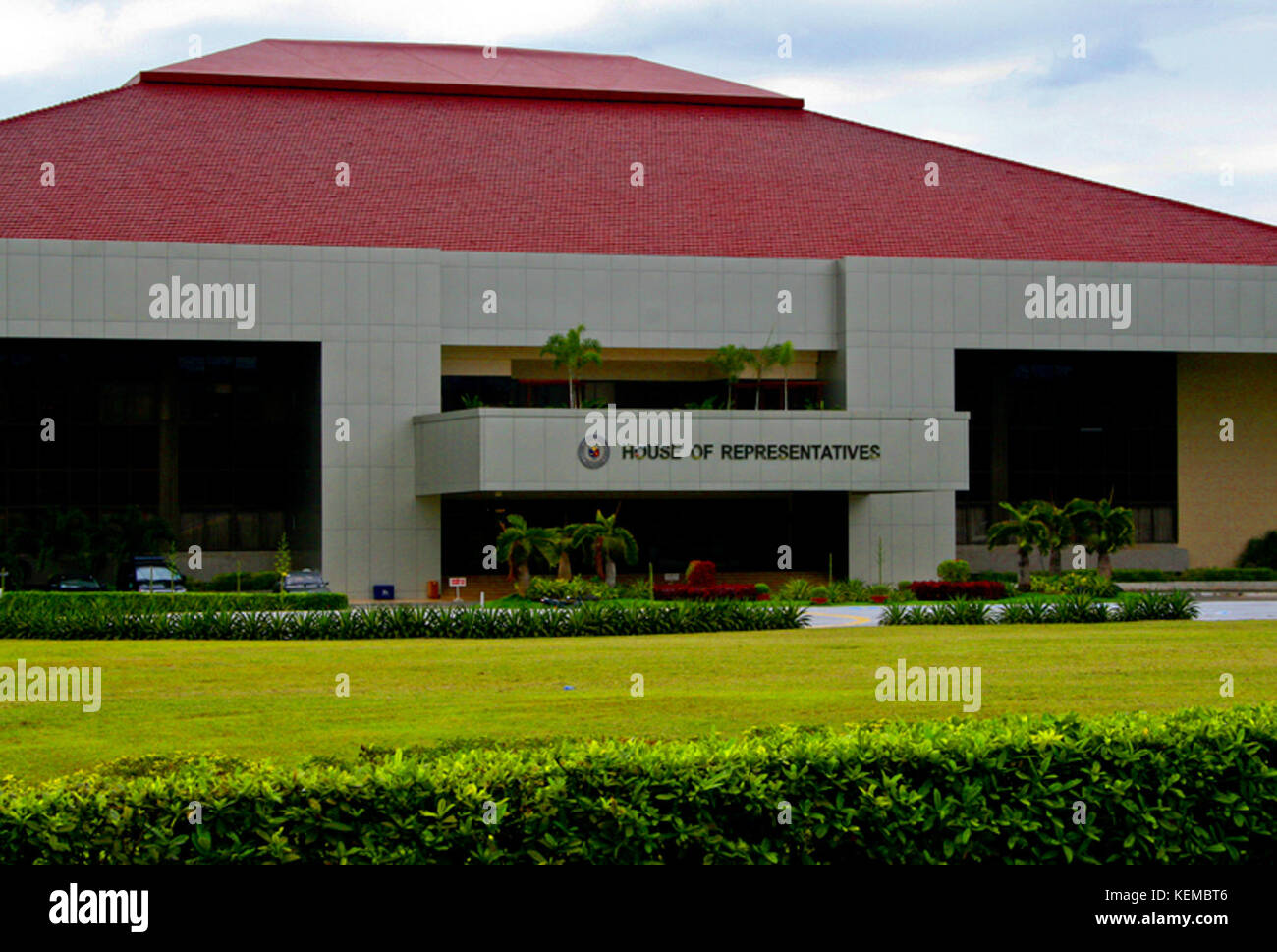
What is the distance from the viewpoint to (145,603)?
3722cm

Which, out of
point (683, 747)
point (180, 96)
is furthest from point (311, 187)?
point (683, 747)

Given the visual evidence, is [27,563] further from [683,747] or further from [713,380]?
[683,747]

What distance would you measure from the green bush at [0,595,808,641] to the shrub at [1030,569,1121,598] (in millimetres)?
18641

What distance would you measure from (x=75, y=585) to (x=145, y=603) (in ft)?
62.1

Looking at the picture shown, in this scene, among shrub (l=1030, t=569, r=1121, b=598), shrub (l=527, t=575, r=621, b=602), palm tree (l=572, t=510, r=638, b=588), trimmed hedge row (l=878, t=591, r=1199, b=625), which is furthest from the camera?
palm tree (l=572, t=510, r=638, b=588)

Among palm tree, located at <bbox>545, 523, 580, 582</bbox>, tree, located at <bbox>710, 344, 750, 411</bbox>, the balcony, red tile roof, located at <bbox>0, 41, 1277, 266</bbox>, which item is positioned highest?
red tile roof, located at <bbox>0, 41, 1277, 266</bbox>

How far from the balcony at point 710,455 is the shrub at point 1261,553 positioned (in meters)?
16.8

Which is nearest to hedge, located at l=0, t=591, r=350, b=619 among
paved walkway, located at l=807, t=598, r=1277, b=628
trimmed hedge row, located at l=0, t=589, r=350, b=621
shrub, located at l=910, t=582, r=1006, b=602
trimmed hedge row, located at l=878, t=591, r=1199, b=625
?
trimmed hedge row, located at l=0, t=589, r=350, b=621

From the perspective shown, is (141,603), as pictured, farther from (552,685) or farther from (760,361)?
(760,361)

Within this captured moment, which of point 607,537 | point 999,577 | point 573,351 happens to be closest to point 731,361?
point 573,351

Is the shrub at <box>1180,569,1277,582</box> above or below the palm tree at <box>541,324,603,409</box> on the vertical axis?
below

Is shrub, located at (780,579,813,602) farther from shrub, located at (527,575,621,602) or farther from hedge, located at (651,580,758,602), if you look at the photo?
shrub, located at (527,575,621,602)

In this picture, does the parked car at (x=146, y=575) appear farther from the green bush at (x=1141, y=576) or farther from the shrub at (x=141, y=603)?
the green bush at (x=1141, y=576)

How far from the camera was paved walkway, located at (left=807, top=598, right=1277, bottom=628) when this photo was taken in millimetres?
37469
